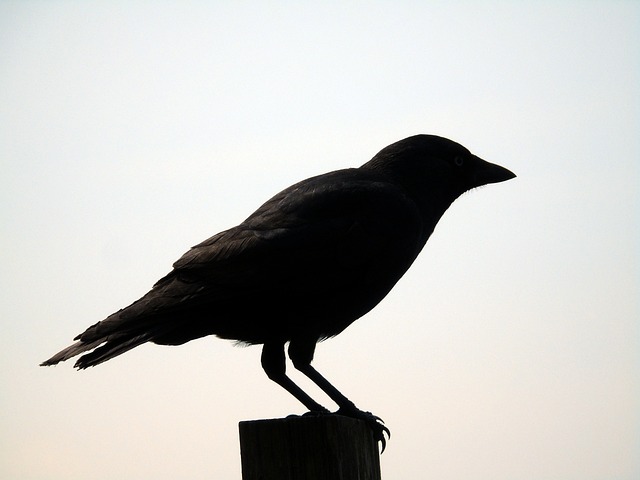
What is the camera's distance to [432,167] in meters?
6.23

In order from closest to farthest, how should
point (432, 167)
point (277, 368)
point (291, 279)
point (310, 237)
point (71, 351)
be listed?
point (71, 351), point (291, 279), point (310, 237), point (277, 368), point (432, 167)

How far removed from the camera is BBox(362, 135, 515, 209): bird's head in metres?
6.12

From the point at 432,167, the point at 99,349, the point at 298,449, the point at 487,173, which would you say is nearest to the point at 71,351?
the point at 99,349

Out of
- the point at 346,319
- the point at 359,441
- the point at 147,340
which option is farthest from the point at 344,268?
the point at 359,441

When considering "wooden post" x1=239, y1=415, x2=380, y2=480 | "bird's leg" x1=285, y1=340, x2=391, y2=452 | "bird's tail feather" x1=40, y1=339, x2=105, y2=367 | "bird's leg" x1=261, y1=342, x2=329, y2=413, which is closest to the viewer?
"wooden post" x1=239, y1=415, x2=380, y2=480

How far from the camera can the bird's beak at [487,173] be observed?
6.49m

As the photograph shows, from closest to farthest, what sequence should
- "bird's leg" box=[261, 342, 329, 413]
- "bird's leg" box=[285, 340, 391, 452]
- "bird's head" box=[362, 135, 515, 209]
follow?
"bird's leg" box=[285, 340, 391, 452] < "bird's leg" box=[261, 342, 329, 413] < "bird's head" box=[362, 135, 515, 209]

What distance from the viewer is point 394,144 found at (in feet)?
20.6

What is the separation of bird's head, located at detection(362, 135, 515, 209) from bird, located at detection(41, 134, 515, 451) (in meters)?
0.44

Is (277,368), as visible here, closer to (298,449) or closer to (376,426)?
(376,426)

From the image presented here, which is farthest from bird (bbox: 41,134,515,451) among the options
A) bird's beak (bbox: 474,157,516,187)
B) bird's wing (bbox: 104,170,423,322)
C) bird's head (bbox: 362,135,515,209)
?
bird's beak (bbox: 474,157,516,187)

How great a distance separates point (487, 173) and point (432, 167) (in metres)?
0.52

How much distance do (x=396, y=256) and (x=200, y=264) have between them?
1.16m

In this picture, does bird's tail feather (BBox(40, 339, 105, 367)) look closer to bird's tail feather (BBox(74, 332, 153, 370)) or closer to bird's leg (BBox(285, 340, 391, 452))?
bird's tail feather (BBox(74, 332, 153, 370))
